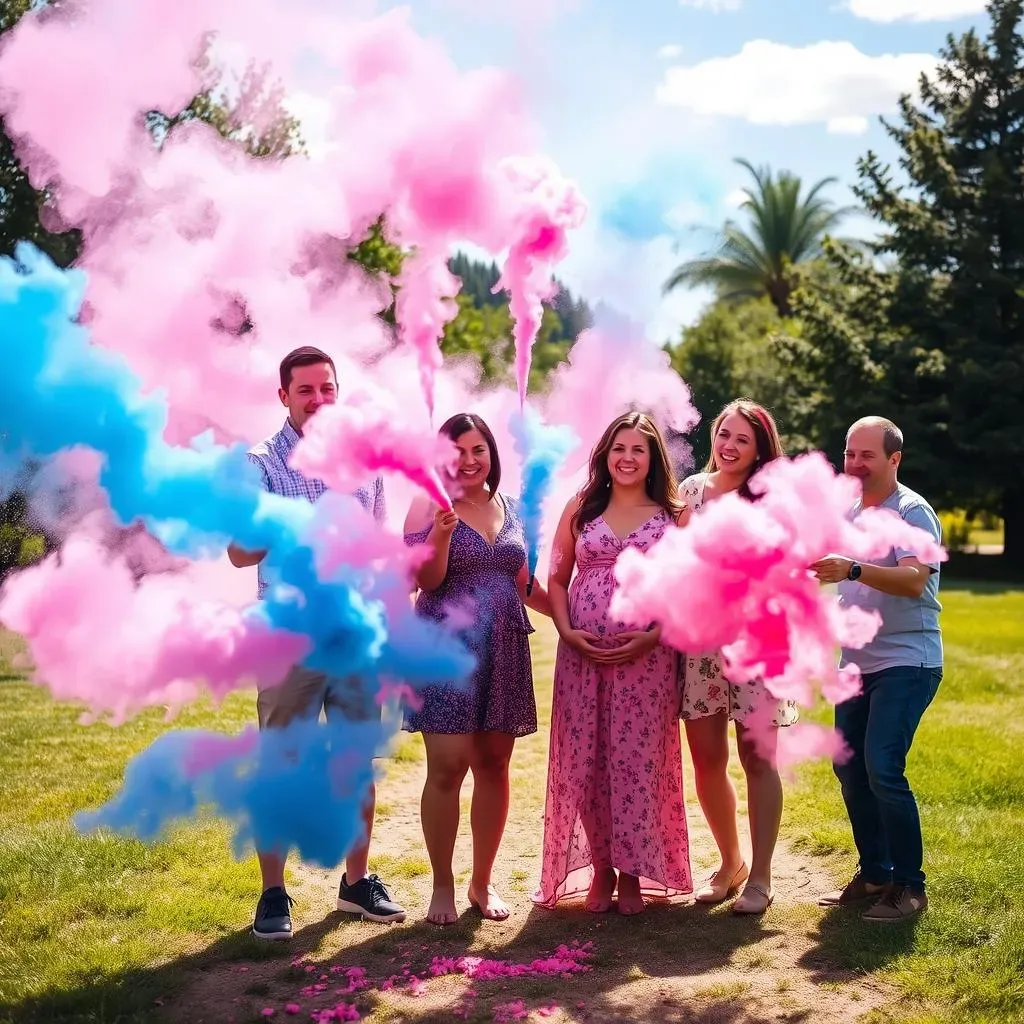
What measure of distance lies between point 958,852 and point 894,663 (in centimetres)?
155

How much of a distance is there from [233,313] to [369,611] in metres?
2.21

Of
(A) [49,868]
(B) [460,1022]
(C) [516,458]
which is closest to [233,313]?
(C) [516,458]

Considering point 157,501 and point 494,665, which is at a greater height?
point 157,501

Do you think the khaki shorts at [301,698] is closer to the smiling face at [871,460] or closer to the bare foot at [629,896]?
the bare foot at [629,896]

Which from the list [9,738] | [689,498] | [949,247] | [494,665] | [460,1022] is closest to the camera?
[460,1022]

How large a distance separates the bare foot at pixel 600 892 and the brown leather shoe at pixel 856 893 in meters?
1.02

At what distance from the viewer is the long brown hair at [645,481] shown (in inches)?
214

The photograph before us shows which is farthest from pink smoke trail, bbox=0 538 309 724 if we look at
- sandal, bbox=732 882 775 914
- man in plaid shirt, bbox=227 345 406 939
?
sandal, bbox=732 882 775 914

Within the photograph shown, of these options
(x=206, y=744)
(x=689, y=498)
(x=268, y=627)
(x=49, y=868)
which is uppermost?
(x=689, y=498)

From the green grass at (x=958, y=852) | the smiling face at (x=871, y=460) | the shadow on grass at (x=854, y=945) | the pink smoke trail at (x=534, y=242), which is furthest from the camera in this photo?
the pink smoke trail at (x=534, y=242)

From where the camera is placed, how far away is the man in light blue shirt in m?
5.01

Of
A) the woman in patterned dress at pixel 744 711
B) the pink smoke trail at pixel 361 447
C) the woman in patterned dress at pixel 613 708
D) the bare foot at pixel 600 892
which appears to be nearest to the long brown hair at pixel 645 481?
the woman in patterned dress at pixel 613 708

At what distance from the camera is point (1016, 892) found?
524cm

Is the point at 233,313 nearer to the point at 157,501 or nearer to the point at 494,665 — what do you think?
the point at 157,501
